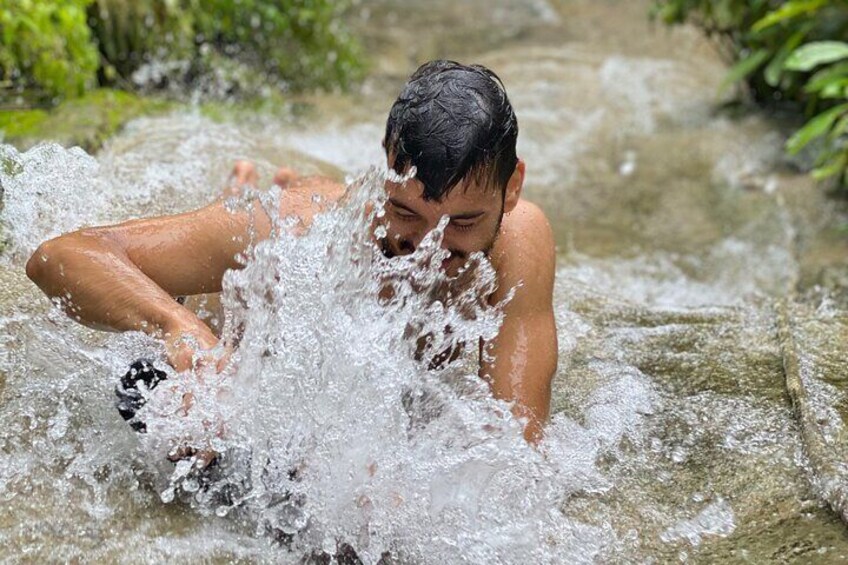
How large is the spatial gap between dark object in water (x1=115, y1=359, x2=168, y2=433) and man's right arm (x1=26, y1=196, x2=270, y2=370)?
0.06 m

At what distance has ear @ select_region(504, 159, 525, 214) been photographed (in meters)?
2.59

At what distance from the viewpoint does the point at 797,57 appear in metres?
5.75

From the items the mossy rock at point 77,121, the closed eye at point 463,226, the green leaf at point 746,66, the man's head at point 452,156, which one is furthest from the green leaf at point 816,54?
the closed eye at point 463,226


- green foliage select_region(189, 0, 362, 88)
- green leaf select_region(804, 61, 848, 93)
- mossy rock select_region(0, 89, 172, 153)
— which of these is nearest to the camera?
mossy rock select_region(0, 89, 172, 153)

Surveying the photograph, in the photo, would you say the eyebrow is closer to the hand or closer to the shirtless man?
the shirtless man

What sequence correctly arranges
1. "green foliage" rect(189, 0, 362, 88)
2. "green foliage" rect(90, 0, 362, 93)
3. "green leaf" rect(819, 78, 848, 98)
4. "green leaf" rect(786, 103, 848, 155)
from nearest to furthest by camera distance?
1. "green leaf" rect(819, 78, 848, 98)
2. "green leaf" rect(786, 103, 848, 155)
3. "green foliage" rect(90, 0, 362, 93)
4. "green foliage" rect(189, 0, 362, 88)

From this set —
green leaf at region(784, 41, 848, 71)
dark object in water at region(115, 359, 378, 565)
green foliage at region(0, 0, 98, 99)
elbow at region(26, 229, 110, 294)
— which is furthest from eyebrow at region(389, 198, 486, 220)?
green leaf at region(784, 41, 848, 71)

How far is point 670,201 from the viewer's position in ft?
21.6

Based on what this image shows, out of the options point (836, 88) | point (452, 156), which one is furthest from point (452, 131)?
point (836, 88)

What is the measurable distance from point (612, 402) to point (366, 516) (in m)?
0.99

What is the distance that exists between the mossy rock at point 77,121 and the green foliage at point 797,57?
346 cm

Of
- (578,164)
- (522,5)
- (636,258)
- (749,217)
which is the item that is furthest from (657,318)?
(522,5)

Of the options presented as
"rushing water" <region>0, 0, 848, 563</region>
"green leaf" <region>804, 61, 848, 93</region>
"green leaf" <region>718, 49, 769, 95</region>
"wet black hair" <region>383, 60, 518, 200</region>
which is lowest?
"green leaf" <region>718, 49, 769, 95</region>

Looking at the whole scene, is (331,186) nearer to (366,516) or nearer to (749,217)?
Answer: (366,516)
